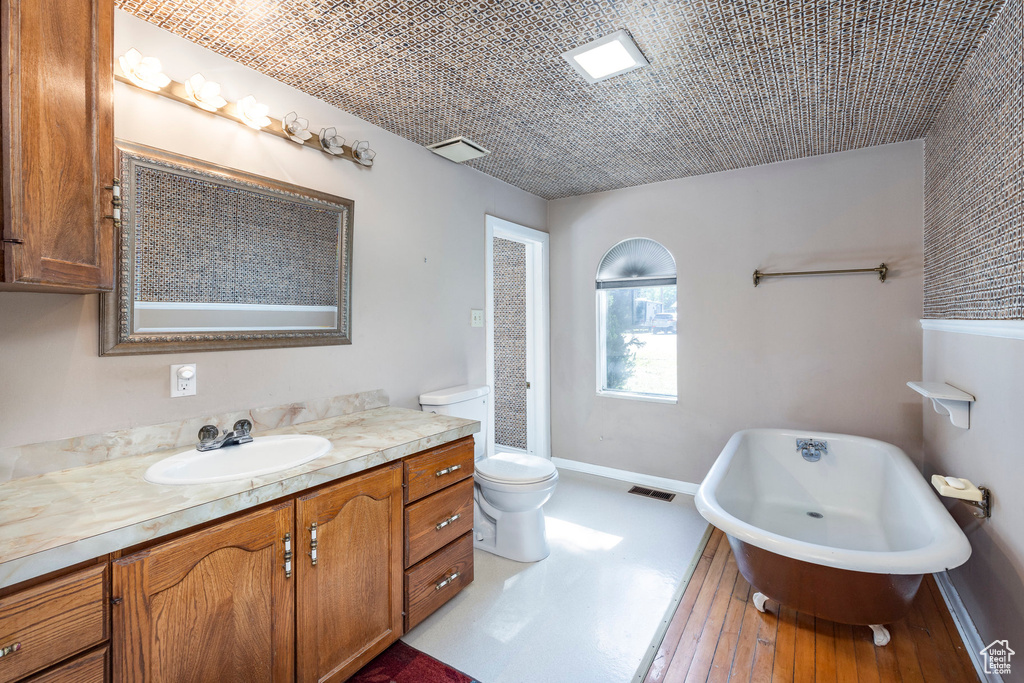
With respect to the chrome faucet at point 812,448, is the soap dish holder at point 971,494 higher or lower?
higher

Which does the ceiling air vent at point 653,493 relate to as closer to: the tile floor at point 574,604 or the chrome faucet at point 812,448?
the tile floor at point 574,604

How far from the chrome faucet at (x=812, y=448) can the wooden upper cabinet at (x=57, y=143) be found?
3298 mm

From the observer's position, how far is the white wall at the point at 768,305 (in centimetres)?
276

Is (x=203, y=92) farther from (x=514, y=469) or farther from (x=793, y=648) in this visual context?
(x=793, y=648)

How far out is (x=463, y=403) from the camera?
273 centimetres

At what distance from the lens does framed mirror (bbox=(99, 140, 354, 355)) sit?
154 centimetres

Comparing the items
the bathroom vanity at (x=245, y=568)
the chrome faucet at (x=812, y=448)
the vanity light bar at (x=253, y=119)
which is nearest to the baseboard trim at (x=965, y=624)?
the chrome faucet at (x=812, y=448)

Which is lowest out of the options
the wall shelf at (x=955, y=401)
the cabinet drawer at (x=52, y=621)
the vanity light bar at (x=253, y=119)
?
the cabinet drawer at (x=52, y=621)

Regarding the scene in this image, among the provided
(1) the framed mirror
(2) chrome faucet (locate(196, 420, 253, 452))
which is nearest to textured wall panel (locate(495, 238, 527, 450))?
(1) the framed mirror

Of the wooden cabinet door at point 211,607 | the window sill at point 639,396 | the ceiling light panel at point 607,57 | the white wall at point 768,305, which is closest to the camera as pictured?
the wooden cabinet door at point 211,607

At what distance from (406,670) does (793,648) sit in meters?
1.45

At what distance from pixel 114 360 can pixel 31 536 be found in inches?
28.1

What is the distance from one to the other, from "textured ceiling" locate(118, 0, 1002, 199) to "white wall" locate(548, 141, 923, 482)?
0.36 m

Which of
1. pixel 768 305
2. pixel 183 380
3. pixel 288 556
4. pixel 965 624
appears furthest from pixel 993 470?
pixel 183 380
